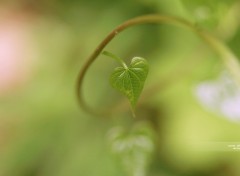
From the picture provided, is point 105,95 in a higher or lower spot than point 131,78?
higher

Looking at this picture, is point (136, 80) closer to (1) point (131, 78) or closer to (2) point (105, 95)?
(1) point (131, 78)

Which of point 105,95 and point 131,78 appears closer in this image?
point 131,78

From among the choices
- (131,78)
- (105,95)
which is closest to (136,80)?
(131,78)

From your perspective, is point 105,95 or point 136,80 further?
point 105,95

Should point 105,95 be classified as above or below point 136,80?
above

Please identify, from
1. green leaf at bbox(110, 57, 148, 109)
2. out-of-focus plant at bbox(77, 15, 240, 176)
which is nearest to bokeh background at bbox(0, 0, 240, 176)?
out-of-focus plant at bbox(77, 15, 240, 176)

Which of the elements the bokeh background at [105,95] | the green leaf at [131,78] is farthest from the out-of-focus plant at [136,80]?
the bokeh background at [105,95]
